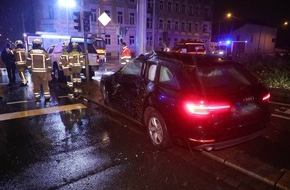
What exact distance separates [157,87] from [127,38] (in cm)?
3910

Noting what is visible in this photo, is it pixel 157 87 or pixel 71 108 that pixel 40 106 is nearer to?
pixel 71 108

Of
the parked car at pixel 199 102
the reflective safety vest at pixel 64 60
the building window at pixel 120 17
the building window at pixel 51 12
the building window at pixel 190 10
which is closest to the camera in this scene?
the parked car at pixel 199 102

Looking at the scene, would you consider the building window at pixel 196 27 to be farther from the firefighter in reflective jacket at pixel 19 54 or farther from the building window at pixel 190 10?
the firefighter in reflective jacket at pixel 19 54

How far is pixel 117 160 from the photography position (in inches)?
171

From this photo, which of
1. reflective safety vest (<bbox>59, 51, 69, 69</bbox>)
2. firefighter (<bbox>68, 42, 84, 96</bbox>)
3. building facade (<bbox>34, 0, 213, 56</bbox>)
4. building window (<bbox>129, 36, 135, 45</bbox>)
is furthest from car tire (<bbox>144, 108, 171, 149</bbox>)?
building window (<bbox>129, 36, 135, 45</bbox>)

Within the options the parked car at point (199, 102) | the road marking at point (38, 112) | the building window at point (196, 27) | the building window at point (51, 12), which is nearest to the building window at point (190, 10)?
the building window at point (196, 27)

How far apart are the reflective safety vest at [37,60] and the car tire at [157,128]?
182 inches

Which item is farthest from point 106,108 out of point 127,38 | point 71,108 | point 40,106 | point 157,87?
point 127,38

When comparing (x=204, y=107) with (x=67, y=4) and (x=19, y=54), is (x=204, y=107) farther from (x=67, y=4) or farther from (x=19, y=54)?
(x=67, y=4)

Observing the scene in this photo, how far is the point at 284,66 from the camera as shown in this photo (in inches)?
401

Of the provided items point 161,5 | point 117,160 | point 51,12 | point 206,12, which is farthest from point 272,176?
point 206,12

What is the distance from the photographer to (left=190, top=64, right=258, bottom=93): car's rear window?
13.3 ft

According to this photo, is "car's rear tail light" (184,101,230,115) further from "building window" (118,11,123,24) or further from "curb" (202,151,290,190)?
"building window" (118,11,123,24)

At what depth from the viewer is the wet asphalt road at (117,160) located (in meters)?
3.67
